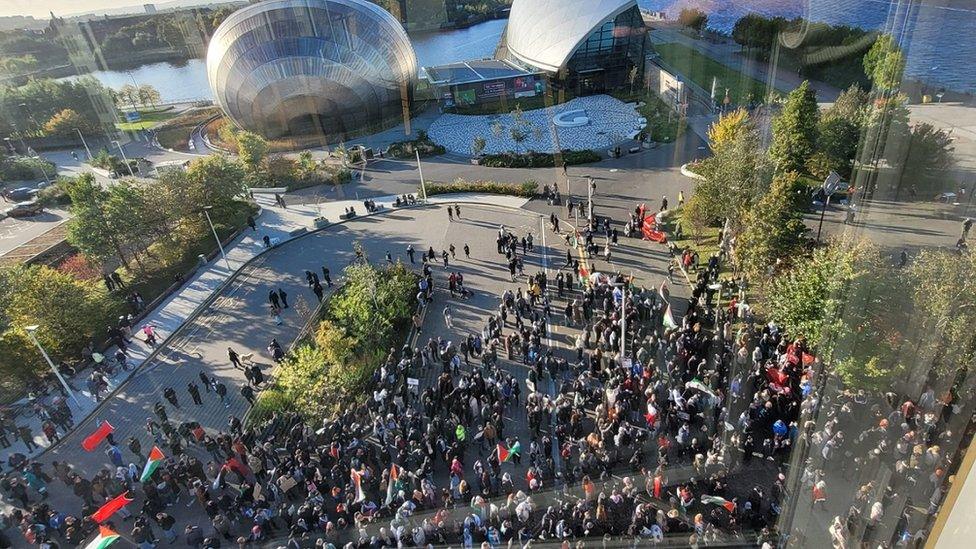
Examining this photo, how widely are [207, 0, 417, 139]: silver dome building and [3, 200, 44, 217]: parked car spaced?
12.0m

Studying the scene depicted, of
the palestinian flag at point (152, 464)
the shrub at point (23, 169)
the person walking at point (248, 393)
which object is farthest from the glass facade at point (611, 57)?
the shrub at point (23, 169)

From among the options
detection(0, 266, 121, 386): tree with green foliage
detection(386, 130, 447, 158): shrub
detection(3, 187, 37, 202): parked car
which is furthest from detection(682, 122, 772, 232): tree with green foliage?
detection(3, 187, 37, 202): parked car

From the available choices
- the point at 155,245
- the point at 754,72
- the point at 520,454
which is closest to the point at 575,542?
the point at 520,454

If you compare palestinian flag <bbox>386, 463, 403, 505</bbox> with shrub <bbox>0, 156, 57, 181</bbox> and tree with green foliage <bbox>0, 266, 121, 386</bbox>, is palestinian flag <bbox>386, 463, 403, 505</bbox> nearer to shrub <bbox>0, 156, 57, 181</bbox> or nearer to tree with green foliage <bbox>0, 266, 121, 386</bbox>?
tree with green foliage <bbox>0, 266, 121, 386</bbox>

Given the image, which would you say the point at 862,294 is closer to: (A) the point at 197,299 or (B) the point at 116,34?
(A) the point at 197,299

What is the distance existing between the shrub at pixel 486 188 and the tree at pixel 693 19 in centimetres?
2168

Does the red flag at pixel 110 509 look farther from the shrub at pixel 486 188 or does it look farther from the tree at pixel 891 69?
the shrub at pixel 486 188

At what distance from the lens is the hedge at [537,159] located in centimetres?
2819

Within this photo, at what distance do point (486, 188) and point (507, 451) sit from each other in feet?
56.2

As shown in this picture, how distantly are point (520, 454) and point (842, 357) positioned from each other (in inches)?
326

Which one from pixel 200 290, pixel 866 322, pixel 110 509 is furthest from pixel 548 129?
pixel 866 322

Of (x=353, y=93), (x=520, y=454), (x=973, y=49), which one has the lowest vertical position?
(x=520, y=454)

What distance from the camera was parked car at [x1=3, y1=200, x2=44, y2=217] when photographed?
97.3ft

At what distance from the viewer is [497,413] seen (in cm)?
1191
